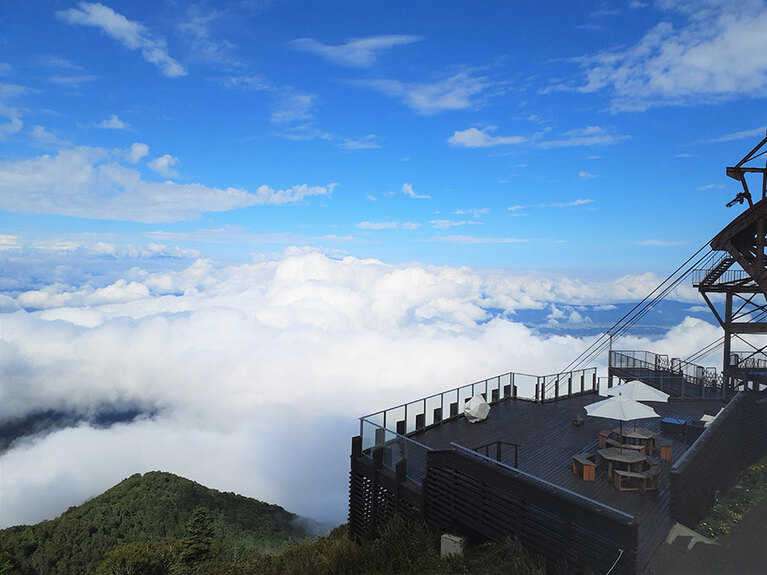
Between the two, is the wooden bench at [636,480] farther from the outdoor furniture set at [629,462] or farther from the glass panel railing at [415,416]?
the glass panel railing at [415,416]

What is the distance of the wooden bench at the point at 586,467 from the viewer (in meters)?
11.6

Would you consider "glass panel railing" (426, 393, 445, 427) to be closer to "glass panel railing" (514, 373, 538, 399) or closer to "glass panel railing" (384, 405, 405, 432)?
"glass panel railing" (384, 405, 405, 432)

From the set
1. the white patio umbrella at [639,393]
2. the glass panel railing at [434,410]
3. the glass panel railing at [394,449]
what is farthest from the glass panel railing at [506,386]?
the glass panel railing at [394,449]

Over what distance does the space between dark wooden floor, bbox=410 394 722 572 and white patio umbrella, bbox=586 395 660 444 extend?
4.48ft

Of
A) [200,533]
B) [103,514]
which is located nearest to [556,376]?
[200,533]

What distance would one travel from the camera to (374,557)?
10914mm

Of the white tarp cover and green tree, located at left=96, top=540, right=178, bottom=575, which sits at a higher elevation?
the white tarp cover

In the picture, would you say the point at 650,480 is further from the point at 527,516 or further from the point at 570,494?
the point at 527,516

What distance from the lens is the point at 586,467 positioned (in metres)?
11.6

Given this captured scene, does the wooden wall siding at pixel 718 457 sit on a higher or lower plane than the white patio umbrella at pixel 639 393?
lower

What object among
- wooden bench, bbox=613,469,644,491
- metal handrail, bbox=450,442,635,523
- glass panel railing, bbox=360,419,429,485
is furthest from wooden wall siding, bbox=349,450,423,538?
wooden bench, bbox=613,469,644,491

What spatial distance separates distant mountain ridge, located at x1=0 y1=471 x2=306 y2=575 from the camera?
154 feet

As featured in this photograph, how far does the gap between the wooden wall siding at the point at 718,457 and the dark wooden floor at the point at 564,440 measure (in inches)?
22.8

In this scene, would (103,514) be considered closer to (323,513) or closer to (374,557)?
(374,557)
